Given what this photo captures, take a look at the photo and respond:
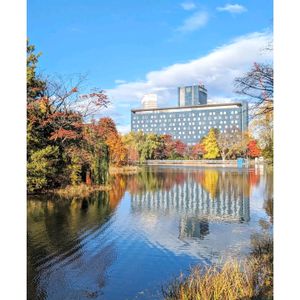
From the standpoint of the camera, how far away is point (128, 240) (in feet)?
11.4

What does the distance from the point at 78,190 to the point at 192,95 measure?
5374mm

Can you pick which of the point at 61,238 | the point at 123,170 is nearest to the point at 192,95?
the point at 123,170

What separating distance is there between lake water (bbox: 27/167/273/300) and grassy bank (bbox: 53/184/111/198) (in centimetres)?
39

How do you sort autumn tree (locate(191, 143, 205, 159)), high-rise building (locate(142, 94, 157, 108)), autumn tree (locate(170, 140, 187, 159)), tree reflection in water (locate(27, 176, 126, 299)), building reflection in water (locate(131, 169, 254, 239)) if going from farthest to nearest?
1. autumn tree (locate(191, 143, 205, 159))
2. autumn tree (locate(170, 140, 187, 159))
3. high-rise building (locate(142, 94, 157, 108))
4. building reflection in water (locate(131, 169, 254, 239))
5. tree reflection in water (locate(27, 176, 126, 299))

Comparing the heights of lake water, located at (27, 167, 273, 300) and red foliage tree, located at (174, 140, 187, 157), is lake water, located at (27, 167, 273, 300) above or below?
below

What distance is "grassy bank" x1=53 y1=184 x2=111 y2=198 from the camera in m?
6.48

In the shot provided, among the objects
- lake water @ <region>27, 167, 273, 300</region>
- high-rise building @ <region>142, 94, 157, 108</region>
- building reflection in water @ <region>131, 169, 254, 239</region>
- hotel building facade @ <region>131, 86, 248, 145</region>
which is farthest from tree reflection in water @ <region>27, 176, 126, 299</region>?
hotel building facade @ <region>131, 86, 248, 145</region>

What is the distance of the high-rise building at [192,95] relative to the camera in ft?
34.8

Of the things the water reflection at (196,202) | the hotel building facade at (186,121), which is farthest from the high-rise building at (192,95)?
the water reflection at (196,202)

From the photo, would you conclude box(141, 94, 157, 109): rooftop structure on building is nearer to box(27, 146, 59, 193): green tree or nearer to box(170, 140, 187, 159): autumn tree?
box(27, 146, 59, 193): green tree

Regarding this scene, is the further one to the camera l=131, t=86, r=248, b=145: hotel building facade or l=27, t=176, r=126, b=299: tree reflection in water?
l=131, t=86, r=248, b=145: hotel building facade

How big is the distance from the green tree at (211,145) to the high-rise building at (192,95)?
4585 millimetres

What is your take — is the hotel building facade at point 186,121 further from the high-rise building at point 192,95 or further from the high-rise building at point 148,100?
the high-rise building at point 148,100
